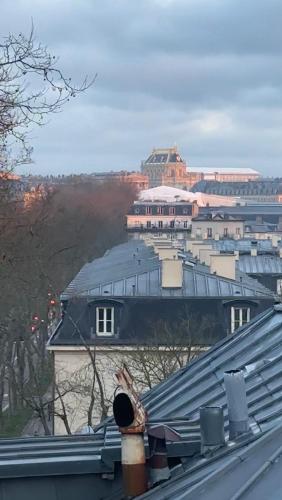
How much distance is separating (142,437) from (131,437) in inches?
3.0

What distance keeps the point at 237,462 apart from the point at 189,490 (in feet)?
1.08

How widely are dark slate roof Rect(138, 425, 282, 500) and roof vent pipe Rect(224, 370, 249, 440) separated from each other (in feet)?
0.78

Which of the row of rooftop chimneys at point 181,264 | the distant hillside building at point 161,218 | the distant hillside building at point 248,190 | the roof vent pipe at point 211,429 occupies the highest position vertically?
the distant hillside building at point 248,190

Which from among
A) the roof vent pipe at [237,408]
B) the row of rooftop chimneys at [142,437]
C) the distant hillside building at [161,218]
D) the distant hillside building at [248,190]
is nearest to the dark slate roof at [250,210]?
the distant hillside building at [161,218]

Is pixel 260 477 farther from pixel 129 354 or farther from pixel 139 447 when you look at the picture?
pixel 129 354

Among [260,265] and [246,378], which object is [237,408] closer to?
[246,378]

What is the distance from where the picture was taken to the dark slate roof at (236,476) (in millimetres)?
5504

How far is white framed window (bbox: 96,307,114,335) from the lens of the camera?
2908 cm

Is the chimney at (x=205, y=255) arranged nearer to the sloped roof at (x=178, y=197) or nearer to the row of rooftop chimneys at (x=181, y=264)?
the row of rooftop chimneys at (x=181, y=264)

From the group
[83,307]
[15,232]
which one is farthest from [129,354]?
[15,232]

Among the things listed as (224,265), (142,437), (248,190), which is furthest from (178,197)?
(142,437)

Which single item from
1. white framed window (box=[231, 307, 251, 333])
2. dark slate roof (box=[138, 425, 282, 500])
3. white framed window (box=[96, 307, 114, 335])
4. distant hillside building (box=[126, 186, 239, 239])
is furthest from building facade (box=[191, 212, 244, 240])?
dark slate roof (box=[138, 425, 282, 500])

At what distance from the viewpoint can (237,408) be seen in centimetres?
673

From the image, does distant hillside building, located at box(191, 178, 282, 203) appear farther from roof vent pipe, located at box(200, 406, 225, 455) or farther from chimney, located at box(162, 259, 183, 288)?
roof vent pipe, located at box(200, 406, 225, 455)
